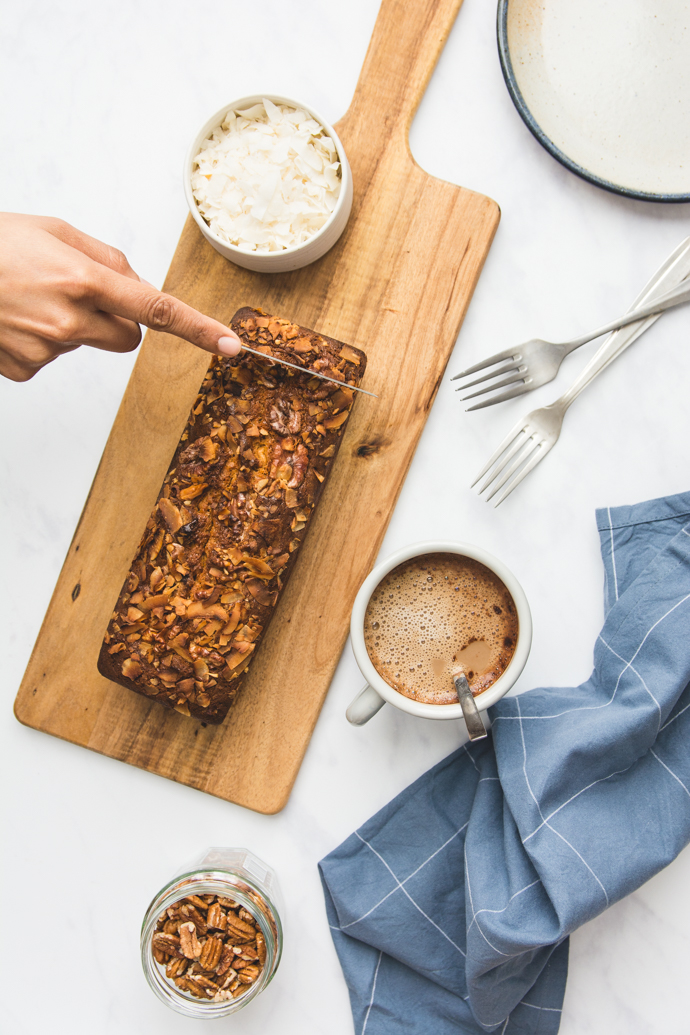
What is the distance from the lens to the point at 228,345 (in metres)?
1.40

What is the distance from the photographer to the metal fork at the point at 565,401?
170 cm

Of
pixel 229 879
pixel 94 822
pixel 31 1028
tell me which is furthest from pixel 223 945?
pixel 31 1028

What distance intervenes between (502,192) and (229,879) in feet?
6.06

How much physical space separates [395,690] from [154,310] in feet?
3.17

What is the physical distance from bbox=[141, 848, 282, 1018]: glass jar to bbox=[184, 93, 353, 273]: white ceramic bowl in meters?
1.45

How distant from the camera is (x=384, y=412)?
169cm

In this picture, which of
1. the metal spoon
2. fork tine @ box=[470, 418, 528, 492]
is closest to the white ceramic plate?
fork tine @ box=[470, 418, 528, 492]

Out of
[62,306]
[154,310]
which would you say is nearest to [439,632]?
[154,310]

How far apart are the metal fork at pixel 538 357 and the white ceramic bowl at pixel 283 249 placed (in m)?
0.48

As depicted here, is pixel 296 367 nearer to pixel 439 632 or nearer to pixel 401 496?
pixel 401 496

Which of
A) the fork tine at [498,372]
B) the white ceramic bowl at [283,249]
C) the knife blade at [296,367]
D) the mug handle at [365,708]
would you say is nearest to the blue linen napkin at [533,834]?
the mug handle at [365,708]

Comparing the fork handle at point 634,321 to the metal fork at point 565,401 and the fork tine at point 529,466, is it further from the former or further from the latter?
the fork tine at point 529,466

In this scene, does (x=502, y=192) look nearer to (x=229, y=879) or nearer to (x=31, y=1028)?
(x=229, y=879)

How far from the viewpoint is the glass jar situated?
1.56 meters
